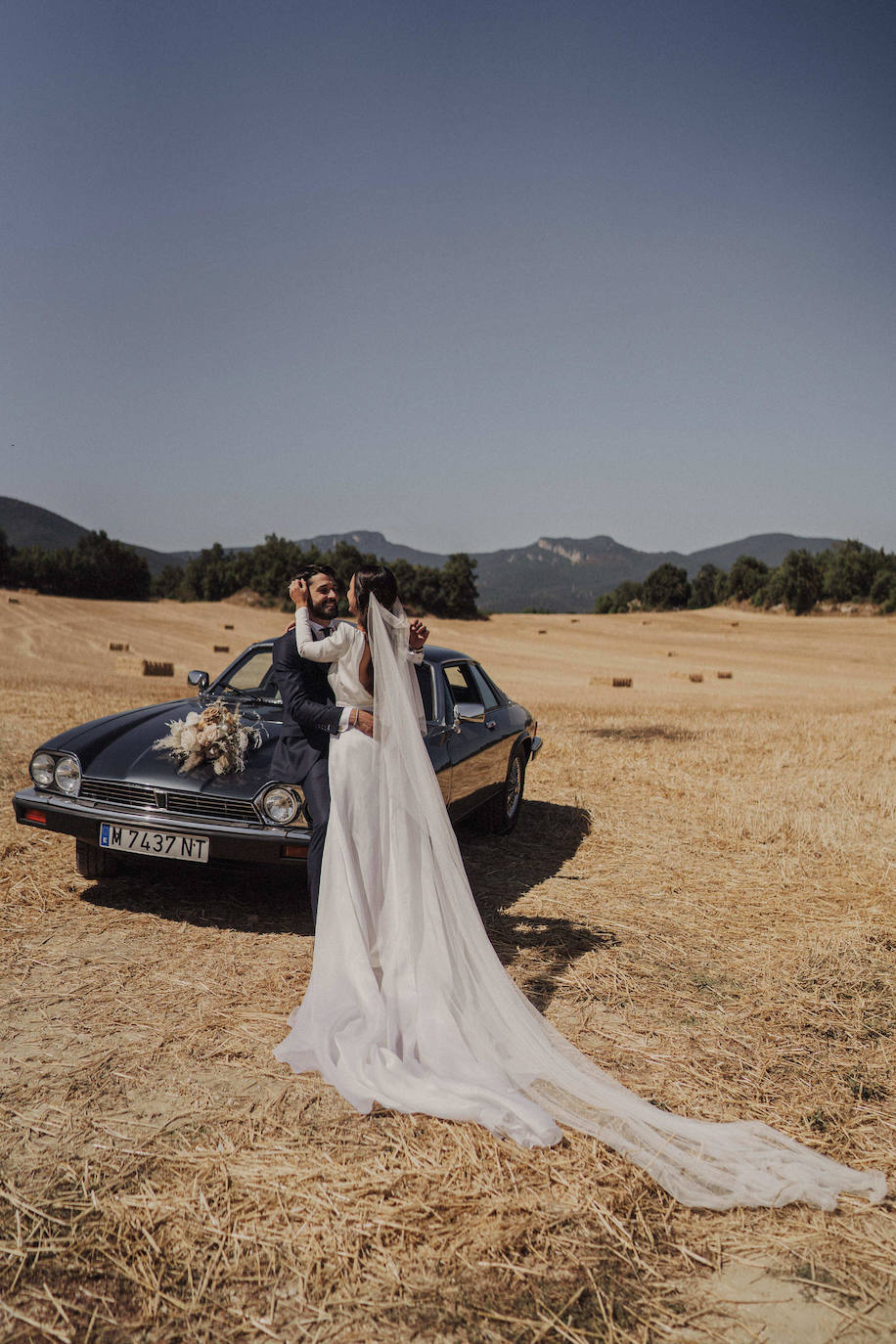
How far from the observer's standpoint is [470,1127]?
3.13 meters

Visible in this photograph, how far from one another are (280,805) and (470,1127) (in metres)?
2.13

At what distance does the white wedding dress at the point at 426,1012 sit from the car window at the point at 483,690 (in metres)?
3.07

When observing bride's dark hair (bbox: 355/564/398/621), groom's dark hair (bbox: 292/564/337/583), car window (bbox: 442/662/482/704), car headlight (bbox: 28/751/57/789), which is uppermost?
groom's dark hair (bbox: 292/564/337/583)

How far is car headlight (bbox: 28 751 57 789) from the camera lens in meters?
5.29

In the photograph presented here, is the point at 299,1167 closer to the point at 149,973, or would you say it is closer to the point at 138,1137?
the point at 138,1137

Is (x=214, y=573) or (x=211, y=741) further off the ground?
(x=214, y=573)

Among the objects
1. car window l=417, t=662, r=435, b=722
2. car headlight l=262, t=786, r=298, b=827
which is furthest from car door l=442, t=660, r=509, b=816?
car headlight l=262, t=786, r=298, b=827

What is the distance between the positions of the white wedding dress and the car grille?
0.86 m

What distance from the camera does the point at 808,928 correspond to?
5.50m

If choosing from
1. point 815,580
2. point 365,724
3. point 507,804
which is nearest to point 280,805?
point 365,724

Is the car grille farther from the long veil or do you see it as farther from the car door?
the car door

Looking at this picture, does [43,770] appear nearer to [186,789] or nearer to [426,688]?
[186,789]

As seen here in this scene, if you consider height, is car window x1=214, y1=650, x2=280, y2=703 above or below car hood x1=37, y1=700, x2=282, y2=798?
above

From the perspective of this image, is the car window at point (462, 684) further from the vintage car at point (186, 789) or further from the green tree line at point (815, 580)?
the green tree line at point (815, 580)
